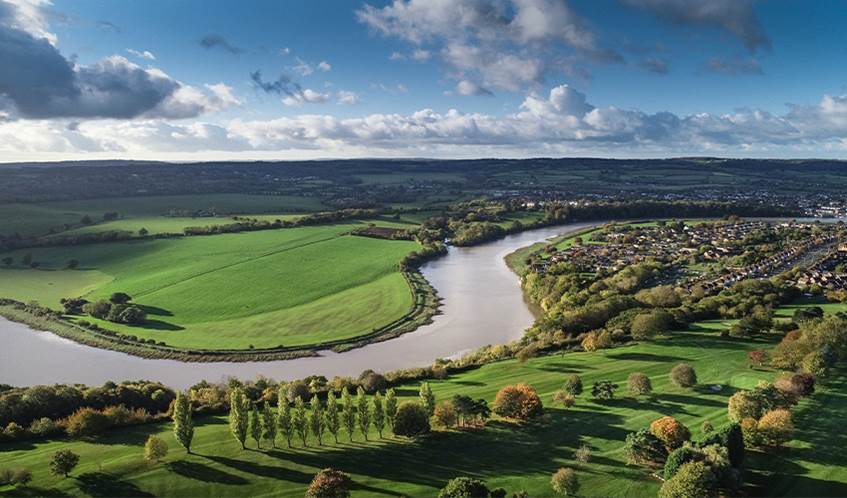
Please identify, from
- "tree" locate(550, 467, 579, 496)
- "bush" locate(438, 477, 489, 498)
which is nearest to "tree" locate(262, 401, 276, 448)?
"bush" locate(438, 477, 489, 498)

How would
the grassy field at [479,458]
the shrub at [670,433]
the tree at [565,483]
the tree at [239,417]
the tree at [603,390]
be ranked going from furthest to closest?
the tree at [603,390]
the tree at [239,417]
the shrub at [670,433]
the grassy field at [479,458]
the tree at [565,483]

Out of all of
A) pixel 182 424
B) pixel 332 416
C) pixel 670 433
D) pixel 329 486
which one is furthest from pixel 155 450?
pixel 670 433

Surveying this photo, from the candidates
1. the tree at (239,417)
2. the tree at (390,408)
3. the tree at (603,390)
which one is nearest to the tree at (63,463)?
the tree at (239,417)

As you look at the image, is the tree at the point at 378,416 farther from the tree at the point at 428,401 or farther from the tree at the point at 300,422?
the tree at the point at 300,422

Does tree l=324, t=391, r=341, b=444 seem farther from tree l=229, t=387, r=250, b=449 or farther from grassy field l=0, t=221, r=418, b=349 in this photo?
grassy field l=0, t=221, r=418, b=349

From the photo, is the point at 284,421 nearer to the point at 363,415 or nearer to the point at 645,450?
the point at 363,415
